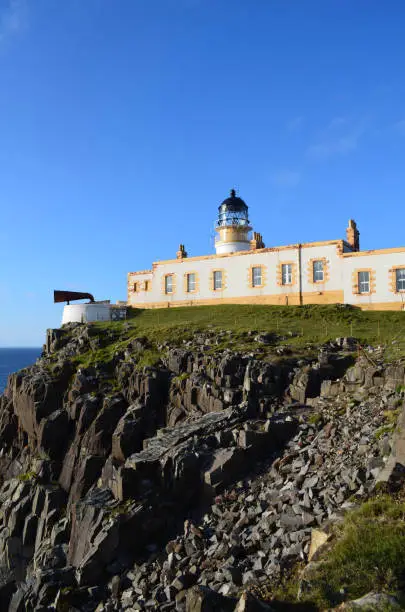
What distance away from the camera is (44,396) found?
32094mm

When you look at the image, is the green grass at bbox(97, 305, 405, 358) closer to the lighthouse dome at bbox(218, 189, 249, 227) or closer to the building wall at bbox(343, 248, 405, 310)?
the building wall at bbox(343, 248, 405, 310)

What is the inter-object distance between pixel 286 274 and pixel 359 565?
3696 cm

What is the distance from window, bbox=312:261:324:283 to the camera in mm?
44688

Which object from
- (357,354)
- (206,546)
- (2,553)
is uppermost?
(357,354)

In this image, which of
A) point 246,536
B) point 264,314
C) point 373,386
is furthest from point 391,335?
point 246,536

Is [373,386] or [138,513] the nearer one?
[138,513]

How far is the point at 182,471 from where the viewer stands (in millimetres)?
19984

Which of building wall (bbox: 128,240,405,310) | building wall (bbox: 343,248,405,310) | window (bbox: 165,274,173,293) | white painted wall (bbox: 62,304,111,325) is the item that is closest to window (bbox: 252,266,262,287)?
building wall (bbox: 128,240,405,310)

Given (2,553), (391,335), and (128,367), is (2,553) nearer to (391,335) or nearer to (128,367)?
(128,367)

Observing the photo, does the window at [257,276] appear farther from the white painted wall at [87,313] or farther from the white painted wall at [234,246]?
the white painted wall at [87,313]

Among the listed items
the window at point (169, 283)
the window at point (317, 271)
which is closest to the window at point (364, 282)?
the window at point (317, 271)

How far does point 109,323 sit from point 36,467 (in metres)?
19.0

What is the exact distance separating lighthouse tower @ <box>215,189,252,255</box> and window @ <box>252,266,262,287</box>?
7.12 meters

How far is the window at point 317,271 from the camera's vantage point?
4469 cm
